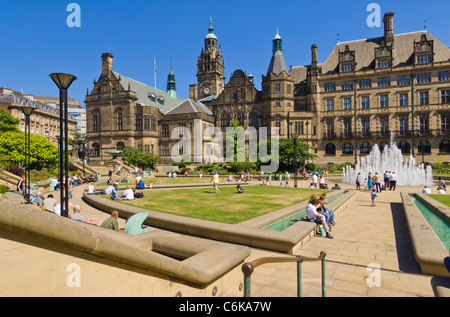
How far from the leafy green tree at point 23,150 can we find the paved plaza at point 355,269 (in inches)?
1354

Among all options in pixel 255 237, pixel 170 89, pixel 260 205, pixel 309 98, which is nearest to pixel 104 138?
pixel 170 89

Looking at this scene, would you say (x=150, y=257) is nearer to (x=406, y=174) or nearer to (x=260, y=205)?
(x=260, y=205)

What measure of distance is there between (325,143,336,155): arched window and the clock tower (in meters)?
39.5

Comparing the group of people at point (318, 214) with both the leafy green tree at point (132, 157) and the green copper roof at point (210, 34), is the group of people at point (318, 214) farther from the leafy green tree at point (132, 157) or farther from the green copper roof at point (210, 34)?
the green copper roof at point (210, 34)

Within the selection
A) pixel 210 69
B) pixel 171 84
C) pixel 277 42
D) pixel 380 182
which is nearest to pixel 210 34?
pixel 210 69

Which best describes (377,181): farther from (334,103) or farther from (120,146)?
(120,146)

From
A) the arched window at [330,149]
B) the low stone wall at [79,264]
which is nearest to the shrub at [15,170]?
the low stone wall at [79,264]

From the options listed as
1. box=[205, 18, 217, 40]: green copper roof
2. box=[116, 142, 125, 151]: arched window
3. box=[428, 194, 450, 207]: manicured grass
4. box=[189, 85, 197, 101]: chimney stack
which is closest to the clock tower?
box=[205, 18, 217, 40]: green copper roof

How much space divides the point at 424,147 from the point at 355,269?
52.5 meters

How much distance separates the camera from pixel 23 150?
106 ft

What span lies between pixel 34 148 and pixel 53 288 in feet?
119

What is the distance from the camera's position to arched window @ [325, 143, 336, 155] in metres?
51.9

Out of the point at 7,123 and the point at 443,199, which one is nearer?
the point at 443,199

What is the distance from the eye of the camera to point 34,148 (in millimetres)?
31953
